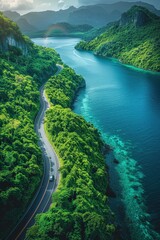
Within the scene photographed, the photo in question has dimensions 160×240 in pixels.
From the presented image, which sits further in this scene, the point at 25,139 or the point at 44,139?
the point at 44,139

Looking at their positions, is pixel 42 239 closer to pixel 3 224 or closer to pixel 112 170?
pixel 3 224

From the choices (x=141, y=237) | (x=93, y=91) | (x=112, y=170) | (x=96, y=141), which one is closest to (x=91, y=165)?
(x=112, y=170)

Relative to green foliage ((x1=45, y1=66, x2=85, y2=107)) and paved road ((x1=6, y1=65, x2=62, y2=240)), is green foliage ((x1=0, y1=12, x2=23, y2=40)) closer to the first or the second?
green foliage ((x1=45, y1=66, x2=85, y2=107))

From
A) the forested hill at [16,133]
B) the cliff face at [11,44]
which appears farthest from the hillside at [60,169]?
the cliff face at [11,44]

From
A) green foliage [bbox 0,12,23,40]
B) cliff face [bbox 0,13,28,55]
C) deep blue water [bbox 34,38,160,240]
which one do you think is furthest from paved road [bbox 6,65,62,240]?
green foliage [bbox 0,12,23,40]

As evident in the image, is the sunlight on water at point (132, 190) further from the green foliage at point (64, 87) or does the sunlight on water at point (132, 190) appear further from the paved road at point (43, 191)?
the green foliage at point (64, 87)

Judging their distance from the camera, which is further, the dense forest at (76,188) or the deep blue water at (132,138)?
the deep blue water at (132,138)
